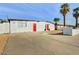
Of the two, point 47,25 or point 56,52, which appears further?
point 47,25

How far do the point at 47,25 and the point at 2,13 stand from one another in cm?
109

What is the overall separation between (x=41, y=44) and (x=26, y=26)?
680 mm

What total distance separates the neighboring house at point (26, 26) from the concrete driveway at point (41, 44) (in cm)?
20

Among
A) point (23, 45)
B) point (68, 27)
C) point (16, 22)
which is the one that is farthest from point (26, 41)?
point (68, 27)

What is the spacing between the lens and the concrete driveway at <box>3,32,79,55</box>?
6.24m

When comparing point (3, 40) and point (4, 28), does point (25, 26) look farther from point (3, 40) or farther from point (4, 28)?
point (3, 40)

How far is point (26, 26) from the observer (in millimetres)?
6746

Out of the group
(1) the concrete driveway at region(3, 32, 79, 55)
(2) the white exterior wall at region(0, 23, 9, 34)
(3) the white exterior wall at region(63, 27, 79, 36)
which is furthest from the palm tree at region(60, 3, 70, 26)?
(2) the white exterior wall at region(0, 23, 9, 34)

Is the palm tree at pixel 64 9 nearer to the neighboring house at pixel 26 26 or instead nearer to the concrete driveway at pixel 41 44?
the neighboring house at pixel 26 26

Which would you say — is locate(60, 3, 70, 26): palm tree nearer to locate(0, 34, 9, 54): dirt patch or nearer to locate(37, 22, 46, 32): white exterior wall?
locate(37, 22, 46, 32): white exterior wall

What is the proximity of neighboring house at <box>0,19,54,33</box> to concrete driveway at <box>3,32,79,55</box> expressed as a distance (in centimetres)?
20

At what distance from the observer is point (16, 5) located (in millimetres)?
6312

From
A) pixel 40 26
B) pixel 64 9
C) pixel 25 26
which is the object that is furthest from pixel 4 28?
pixel 64 9

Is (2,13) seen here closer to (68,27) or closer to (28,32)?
(28,32)
